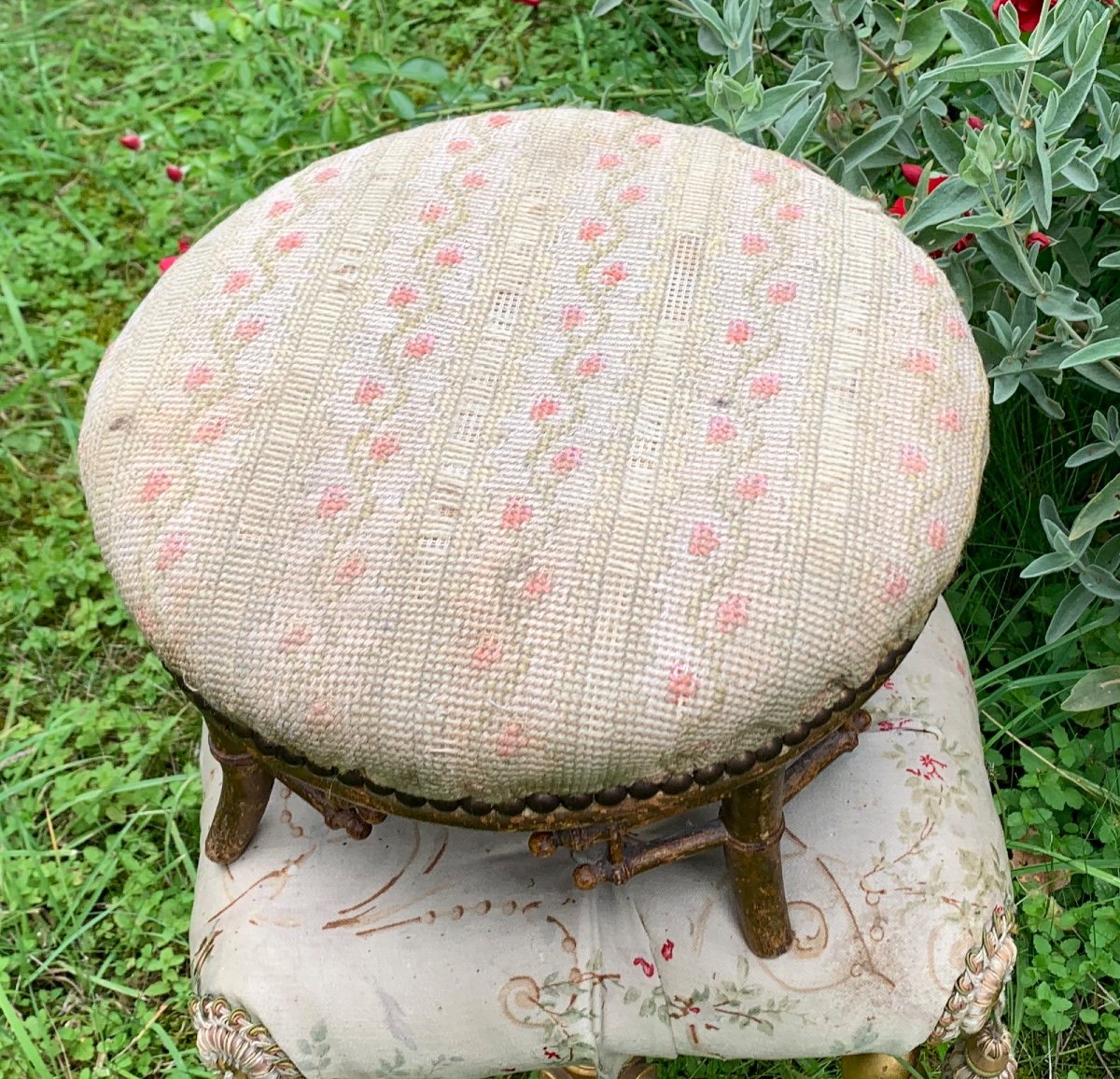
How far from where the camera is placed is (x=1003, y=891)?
1225mm

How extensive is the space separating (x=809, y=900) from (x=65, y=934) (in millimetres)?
1032

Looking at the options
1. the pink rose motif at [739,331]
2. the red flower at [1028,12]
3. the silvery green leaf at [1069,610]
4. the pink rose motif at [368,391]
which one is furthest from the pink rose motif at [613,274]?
the silvery green leaf at [1069,610]

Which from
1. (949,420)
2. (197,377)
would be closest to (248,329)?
(197,377)

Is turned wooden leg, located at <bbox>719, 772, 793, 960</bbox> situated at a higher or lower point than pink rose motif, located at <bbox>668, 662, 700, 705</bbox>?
lower

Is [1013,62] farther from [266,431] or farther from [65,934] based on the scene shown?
[65,934]

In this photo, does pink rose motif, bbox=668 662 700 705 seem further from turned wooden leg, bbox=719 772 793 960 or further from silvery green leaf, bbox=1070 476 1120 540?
silvery green leaf, bbox=1070 476 1120 540

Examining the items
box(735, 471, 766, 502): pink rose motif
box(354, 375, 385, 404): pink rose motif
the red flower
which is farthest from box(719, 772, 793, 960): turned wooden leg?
the red flower

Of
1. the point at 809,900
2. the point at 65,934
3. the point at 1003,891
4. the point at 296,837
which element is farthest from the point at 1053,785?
the point at 65,934

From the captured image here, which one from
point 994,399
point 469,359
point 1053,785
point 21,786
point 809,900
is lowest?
point 1053,785

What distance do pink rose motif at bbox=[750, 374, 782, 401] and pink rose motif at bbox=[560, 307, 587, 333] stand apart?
0.53ft

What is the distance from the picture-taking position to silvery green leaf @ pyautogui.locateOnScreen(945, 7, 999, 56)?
3.89 feet

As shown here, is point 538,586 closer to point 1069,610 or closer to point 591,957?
point 591,957

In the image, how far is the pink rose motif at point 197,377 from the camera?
1.02 m

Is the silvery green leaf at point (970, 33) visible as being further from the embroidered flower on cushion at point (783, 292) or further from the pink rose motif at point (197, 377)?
the pink rose motif at point (197, 377)
